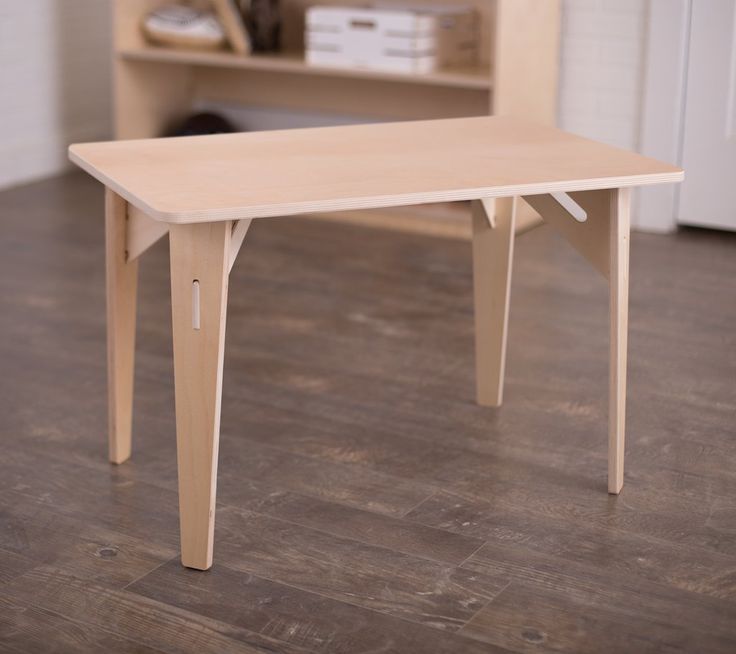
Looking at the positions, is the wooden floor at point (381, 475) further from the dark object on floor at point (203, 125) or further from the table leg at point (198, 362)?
the dark object on floor at point (203, 125)

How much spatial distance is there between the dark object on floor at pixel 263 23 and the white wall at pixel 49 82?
91 cm

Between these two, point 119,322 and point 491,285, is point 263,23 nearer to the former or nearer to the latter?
point 491,285

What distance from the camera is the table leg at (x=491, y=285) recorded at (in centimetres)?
244

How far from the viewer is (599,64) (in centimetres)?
402

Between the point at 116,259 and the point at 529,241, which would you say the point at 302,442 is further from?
the point at 529,241

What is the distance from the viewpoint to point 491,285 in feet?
8.22

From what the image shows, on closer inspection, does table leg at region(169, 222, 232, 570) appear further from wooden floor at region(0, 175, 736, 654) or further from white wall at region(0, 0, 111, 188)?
white wall at region(0, 0, 111, 188)

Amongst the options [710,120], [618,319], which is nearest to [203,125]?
[710,120]

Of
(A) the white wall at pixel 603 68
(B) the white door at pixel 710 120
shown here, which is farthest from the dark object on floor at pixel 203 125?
(B) the white door at pixel 710 120

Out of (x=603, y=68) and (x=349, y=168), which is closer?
→ (x=349, y=168)

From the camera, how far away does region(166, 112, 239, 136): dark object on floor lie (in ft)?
14.6

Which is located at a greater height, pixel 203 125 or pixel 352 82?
pixel 352 82

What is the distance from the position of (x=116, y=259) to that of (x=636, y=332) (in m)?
1.49

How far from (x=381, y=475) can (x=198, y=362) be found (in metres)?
0.58
